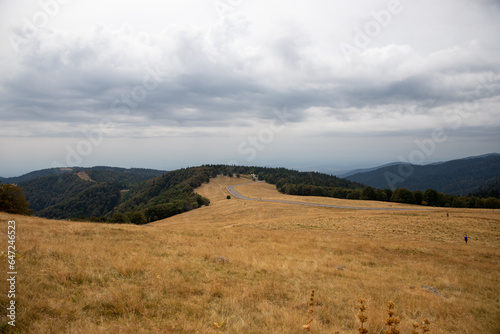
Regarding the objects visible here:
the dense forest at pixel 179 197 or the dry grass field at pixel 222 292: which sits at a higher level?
the dry grass field at pixel 222 292

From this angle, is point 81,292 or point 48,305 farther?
point 81,292

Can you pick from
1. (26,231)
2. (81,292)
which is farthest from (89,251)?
(26,231)

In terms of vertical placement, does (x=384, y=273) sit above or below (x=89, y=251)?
below

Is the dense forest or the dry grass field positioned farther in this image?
the dense forest

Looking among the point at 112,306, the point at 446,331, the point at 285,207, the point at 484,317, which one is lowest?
the point at 285,207

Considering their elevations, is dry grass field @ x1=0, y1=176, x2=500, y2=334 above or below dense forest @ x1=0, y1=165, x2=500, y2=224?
above

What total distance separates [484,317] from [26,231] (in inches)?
898

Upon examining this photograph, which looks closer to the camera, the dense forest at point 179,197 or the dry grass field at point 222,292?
the dry grass field at point 222,292

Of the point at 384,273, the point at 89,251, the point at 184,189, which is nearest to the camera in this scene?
the point at 89,251

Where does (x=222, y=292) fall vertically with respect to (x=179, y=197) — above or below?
above

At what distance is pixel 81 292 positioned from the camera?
6375 mm

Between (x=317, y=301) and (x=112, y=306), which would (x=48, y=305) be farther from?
(x=317, y=301)

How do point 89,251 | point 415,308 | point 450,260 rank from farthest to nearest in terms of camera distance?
point 450,260, point 89,251, point 415,308

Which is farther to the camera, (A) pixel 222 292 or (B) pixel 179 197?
(B) pixel 179 197
